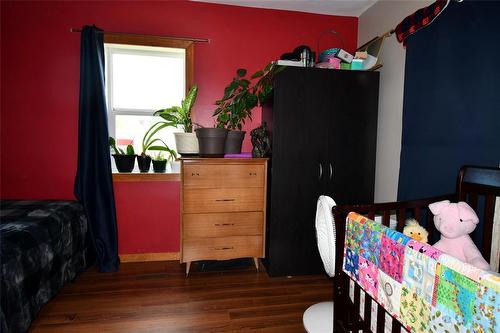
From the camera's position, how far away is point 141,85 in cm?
273

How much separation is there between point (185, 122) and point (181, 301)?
1.35 meters

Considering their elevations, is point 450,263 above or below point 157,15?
below

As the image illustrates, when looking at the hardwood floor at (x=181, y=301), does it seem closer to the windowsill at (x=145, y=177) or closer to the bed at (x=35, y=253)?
the bed at (x=35, y=253)

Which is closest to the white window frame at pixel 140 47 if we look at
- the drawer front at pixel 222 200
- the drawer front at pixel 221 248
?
the drawer front at pixel 222 200

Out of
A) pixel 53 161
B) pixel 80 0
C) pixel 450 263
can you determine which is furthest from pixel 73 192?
pixel 450 263

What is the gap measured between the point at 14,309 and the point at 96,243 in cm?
97

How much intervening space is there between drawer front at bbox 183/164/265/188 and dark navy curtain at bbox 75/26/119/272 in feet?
2.41

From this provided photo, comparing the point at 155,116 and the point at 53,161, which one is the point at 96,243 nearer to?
the point at 53,161

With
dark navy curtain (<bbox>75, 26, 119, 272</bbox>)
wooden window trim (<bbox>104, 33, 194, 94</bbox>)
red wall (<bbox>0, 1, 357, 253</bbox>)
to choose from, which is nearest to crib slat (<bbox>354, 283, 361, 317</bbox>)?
red wall (<bbox>0, 1, 357, 253</bbox>)

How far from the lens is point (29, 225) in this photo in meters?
1.81

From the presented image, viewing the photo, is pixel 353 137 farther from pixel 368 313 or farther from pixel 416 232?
pixel 368 313

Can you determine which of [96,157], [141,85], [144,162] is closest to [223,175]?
[144,162]

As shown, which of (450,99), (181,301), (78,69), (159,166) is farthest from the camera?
(159,166)

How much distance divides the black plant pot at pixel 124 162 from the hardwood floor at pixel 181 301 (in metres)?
0.86
